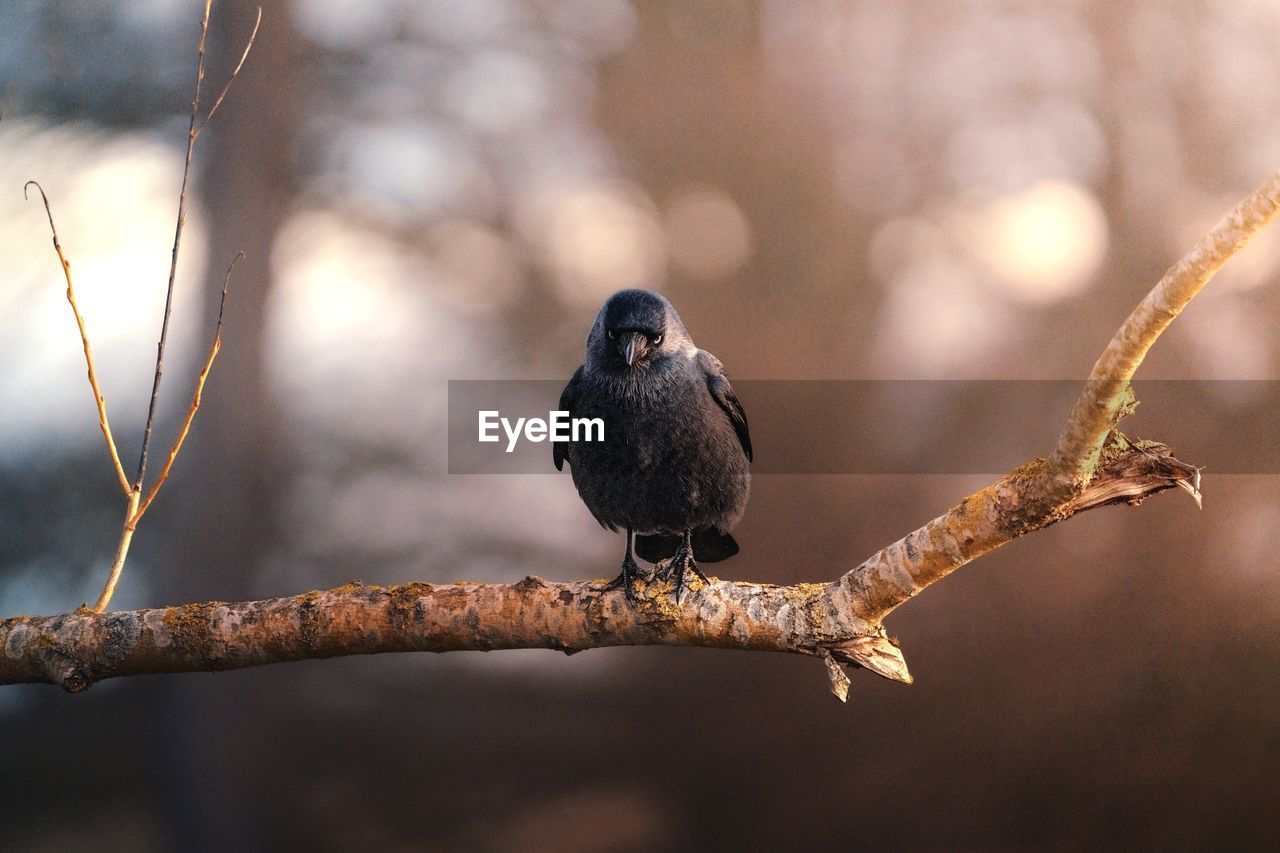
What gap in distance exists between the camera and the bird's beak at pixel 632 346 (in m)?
1.72

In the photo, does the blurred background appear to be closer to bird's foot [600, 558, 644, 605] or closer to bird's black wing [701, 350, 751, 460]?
bird's black wing [701, 350, 751, 460]

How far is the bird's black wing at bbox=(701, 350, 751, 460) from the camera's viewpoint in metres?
1.86

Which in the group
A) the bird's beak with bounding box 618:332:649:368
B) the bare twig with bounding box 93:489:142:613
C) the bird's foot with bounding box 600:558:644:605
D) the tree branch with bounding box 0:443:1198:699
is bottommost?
the tree branch with bounding box 0:443:1198:699

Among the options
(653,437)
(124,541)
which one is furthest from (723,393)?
(124,541)

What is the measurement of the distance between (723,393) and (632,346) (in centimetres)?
25

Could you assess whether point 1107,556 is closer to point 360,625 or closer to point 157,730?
point 360,625

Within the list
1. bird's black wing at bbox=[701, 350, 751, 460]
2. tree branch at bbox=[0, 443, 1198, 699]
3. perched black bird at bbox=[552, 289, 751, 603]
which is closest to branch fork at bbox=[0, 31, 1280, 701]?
tree branch at bbox=[0, 443, 1198, 699]

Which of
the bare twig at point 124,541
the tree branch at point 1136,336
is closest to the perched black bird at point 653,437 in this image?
the tree branch at point 1136,336

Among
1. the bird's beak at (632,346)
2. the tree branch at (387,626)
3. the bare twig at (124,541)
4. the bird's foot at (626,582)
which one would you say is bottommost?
the tree branch at (387,626)

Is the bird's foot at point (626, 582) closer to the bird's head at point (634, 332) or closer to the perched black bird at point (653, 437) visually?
the perched black bird at point (653, 437)

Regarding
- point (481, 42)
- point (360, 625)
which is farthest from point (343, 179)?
point (360, 625)

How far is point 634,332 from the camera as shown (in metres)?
1.75

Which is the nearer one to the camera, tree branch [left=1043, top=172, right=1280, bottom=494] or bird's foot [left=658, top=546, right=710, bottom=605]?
tree branch [left=1043, top=172, right=1280, bottom=494]

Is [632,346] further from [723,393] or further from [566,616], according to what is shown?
[566,616]
